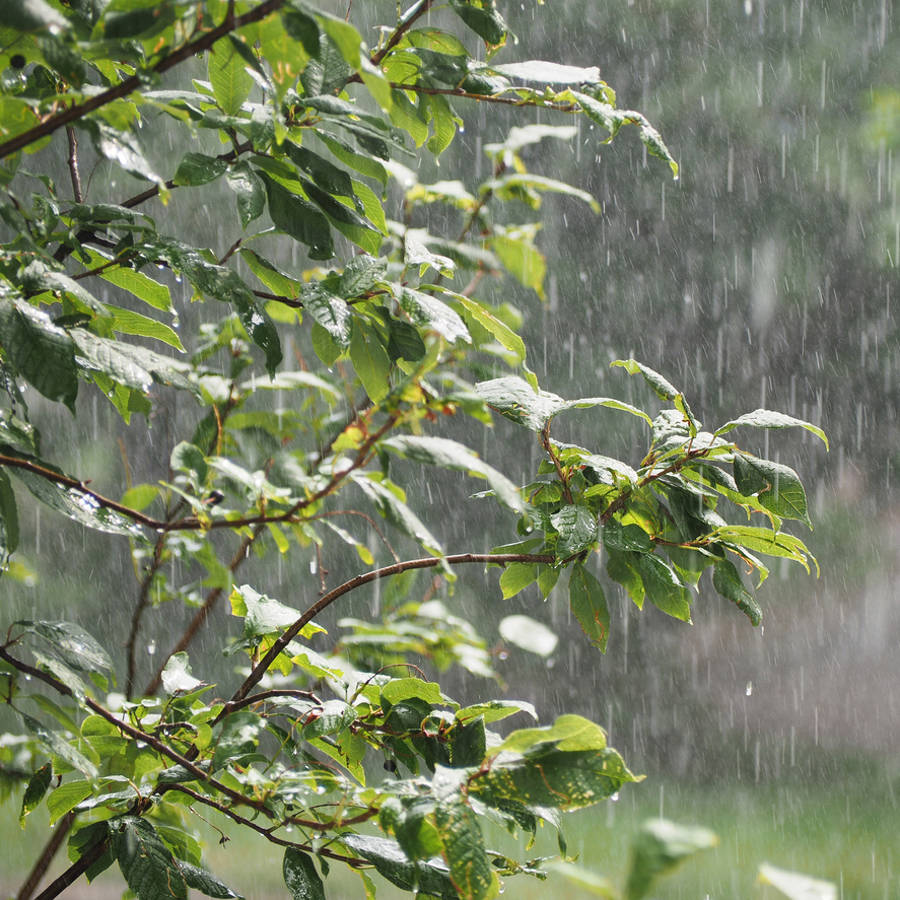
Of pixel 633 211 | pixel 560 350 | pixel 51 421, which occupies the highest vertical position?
pixel 633 211

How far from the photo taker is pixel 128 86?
417 millimetres

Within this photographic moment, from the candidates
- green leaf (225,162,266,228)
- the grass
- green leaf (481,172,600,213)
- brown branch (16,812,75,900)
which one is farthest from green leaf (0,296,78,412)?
the grass

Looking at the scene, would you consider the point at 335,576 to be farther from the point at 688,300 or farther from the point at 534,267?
the point at 534,267

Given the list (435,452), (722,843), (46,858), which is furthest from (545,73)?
(722,843)

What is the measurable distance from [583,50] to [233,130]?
4550 mm

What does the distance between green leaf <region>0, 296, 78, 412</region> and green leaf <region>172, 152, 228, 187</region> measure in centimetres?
13

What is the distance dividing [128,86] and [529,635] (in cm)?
30

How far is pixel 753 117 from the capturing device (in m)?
4.63

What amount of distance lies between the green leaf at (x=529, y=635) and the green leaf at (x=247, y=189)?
30cm

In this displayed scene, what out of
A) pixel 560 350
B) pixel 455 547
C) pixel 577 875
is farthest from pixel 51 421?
pixel 577 875

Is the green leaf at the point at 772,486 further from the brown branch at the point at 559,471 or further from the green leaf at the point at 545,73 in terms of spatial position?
the green leaf at the point at 545,73

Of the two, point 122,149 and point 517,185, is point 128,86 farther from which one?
point 517,185

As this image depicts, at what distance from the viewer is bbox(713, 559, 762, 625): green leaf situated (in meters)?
0.61

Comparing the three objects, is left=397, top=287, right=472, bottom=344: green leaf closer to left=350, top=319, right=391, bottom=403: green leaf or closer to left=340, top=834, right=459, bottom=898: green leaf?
left=350, top=319, right=391, bottom=403: green leaf
